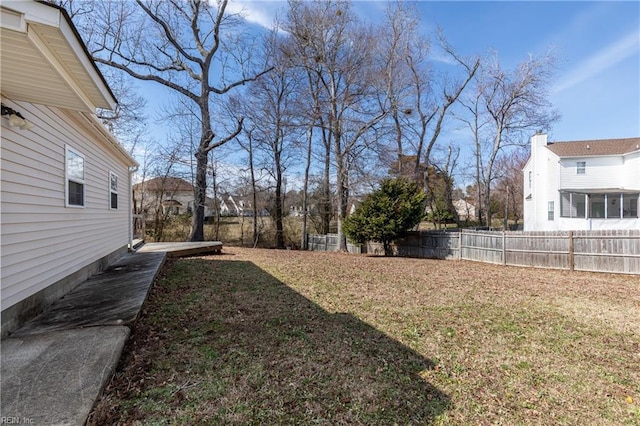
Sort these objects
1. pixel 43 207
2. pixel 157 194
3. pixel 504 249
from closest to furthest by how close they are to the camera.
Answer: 1. pixel 43 207
2. pixel 504 249
3. pixel 157 194

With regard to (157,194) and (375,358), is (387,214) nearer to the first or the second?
(375,358)

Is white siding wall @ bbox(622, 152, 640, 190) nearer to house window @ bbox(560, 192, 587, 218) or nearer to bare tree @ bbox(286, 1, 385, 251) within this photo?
house window @ bbox(560, 192, 587, 218)

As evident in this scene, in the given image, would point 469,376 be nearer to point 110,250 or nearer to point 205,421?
point 205,421

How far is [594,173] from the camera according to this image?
1658cm

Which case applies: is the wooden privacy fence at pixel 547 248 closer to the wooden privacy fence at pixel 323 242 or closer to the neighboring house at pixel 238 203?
the wooden privacy fence at pixel 323 242

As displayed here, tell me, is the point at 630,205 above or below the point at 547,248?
above

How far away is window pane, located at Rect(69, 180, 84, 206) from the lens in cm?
488

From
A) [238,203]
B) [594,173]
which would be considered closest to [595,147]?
[594,173]

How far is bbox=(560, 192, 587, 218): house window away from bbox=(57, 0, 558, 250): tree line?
6.19 meters

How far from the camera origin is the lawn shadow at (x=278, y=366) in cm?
222

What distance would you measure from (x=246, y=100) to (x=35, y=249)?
604 inches

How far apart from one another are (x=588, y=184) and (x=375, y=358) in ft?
64.5

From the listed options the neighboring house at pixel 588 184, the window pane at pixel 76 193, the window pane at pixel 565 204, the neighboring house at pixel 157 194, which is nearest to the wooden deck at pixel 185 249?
the window pane at pixel 76 193

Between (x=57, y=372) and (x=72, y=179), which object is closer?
(x=57, y=372)
